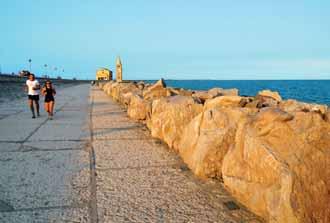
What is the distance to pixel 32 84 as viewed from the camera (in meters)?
10.9

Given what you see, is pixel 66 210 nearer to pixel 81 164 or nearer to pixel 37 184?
pixel 37 184

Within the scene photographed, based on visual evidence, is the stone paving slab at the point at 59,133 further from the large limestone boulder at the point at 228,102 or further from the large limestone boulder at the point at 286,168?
the large limestone boulder at the point at 286,168

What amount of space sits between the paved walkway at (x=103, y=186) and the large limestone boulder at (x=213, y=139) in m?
0.19

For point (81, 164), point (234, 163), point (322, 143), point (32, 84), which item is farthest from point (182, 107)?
point (32, 84)

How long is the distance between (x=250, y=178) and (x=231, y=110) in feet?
4.36

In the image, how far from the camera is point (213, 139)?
4.16 meters

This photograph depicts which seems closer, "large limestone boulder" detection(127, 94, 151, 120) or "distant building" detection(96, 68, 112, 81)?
"large limestone boulder" detection(127, 94, 151, 120)

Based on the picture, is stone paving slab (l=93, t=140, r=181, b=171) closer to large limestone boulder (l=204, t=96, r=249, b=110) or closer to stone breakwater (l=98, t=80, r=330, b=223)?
stone breakwater (l=98, t=80, r=330, b=223)

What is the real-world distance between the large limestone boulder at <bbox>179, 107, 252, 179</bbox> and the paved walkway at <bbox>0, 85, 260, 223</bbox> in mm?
188

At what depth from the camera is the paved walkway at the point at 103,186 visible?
320 centimetres

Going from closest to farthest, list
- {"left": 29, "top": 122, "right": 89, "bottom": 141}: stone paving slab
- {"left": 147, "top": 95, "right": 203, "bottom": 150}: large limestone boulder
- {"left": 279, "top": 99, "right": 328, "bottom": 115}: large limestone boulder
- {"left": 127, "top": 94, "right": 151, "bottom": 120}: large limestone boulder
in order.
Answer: {"left": 279, "top": 99, "right": 328, "bottom": 115}: large limestone boulder
{"left": 147, "top": 95, "right": 203, "bottom": 150}: large limestone boulder
{"left": 29, "top": 122, "right": 89, "bottom": 141}: stone paving slab
{"left": 127, "top": 94, "right": 151, "bottom": 120}: large limestone boulder

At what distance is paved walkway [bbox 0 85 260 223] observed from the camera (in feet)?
10.5

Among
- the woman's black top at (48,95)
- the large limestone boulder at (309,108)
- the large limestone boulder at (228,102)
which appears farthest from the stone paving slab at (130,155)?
the woman's black top at (48,95)

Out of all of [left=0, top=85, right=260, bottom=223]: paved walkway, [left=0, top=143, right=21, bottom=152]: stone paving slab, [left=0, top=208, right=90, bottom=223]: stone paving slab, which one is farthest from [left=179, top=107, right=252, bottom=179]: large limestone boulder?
[left=0, top=143, right=21, bottom=152]: stone paving slab
